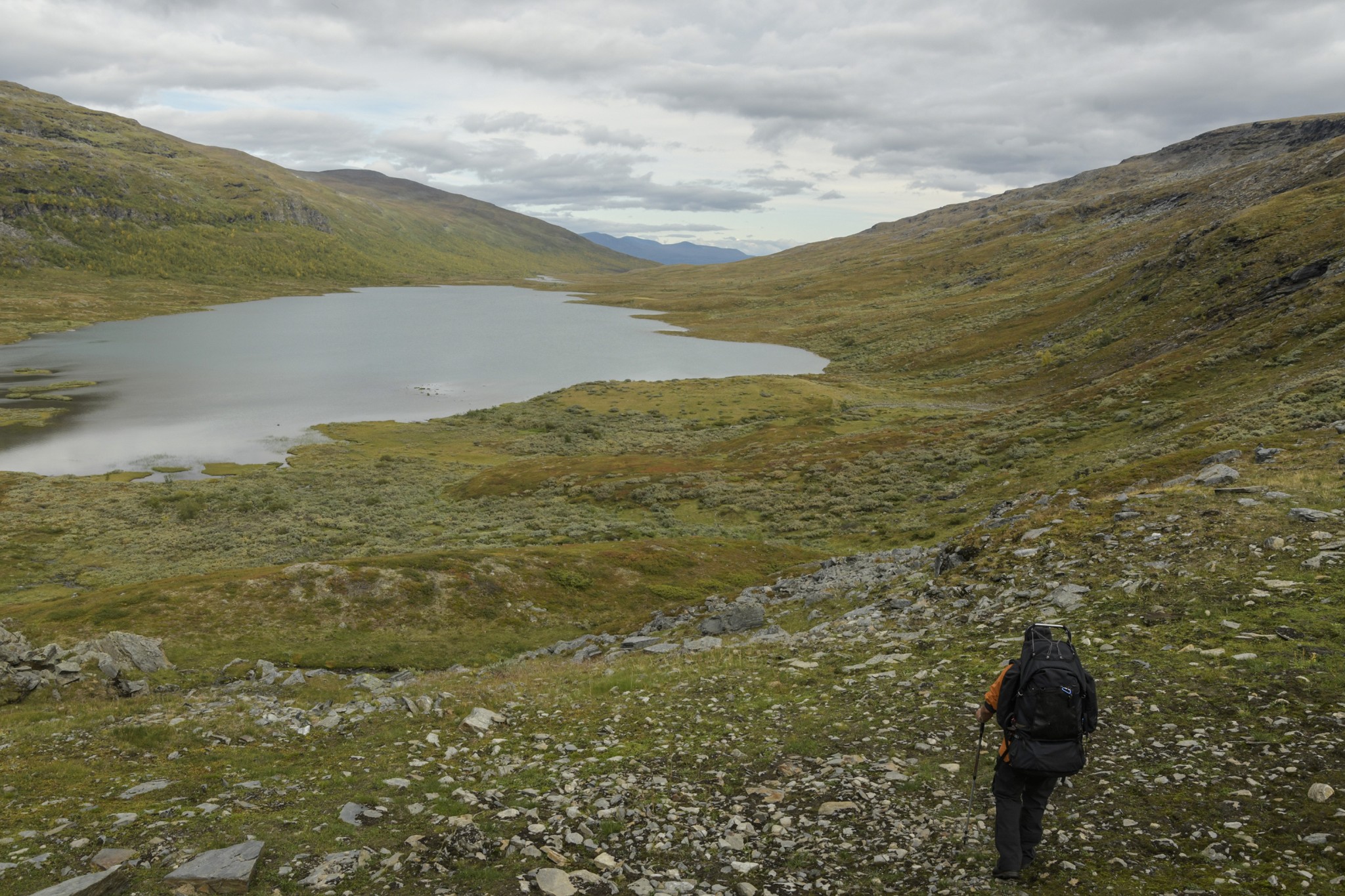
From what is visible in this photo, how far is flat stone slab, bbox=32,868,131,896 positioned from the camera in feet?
27.5

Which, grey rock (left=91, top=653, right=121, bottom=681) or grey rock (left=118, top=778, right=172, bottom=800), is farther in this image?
grey rock (left=91, top=653, right=121, bottom=681)

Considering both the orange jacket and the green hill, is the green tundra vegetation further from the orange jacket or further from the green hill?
the orange jacket

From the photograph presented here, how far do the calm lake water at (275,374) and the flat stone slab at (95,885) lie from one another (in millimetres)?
81786

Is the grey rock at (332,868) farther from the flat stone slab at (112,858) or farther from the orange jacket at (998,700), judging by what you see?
the orange jacket at (998,700)

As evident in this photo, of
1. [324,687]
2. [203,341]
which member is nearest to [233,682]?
[324,687]

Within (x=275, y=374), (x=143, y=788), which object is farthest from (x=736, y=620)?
(x=275, y=374)

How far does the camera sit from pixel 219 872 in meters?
9.12

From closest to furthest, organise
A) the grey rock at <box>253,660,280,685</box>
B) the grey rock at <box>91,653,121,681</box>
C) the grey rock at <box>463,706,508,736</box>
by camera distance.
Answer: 1. the grey rock at <box>463,706,508,736</box>
2. the grey rock at <box>91,653,121,681</box>
3. the grey rock at <box>253,660,280,685</box>

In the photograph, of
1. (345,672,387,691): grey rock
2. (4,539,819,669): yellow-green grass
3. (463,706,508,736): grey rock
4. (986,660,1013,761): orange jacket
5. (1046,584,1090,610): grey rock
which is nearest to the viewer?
(986,660,1013,761): orange jacket

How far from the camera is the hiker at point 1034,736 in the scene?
842 cm

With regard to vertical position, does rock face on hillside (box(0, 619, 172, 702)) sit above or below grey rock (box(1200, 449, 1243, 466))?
below

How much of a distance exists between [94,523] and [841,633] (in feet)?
210

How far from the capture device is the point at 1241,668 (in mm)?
12031

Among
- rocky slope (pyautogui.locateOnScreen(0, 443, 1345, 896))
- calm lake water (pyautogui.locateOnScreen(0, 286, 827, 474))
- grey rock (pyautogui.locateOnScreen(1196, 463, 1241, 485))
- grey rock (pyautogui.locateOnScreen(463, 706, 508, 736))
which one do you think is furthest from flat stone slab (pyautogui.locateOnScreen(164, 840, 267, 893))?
calm lake water (pyautogui.locateOnScreen(0, 286, 827, 474))
